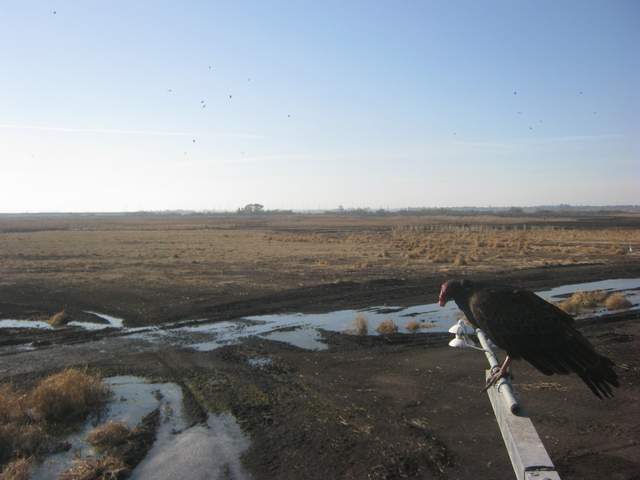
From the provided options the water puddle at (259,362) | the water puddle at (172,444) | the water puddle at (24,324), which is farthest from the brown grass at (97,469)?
the water puddle at (24,324)

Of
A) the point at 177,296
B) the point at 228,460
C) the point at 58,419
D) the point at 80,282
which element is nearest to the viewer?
the point at 228,460

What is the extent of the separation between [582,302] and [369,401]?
1244cm

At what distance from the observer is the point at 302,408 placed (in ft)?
29.6

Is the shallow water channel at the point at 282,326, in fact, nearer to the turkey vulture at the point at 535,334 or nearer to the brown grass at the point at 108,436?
the brown grass at the point at 108,436

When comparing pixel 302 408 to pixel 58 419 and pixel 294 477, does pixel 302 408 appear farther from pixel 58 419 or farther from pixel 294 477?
pixel 58 419

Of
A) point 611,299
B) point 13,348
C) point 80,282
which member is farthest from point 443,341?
point 80,282

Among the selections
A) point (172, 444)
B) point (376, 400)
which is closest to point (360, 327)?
point (376, 400)

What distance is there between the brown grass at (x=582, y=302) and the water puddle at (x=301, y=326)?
1.66ft

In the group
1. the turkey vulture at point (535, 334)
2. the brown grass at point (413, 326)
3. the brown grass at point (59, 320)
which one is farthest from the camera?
the brown grass at point (59, 320)

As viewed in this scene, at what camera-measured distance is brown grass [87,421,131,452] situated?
302 inches

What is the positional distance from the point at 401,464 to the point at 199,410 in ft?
12.4

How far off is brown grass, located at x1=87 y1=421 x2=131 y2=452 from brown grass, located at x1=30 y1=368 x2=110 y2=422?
1228 millimetres

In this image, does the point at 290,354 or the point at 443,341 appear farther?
the point at 443,341

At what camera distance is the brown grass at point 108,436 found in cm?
766
